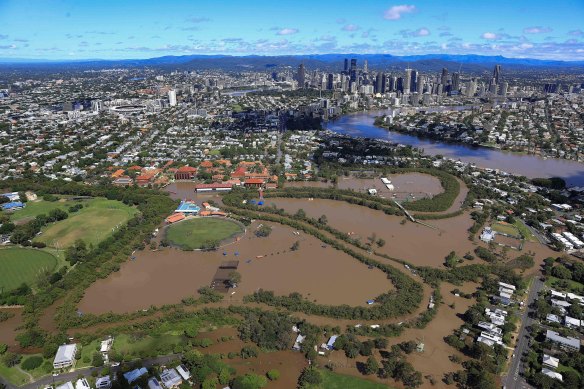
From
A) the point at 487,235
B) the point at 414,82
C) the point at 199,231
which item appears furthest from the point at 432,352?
the point at 414,82

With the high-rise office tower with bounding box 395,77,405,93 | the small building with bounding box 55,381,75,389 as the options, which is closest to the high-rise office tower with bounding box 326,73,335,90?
the high-rise office tower with bounding box 395,77,405,93

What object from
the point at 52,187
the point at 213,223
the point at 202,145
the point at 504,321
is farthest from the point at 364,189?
the point at 52,187

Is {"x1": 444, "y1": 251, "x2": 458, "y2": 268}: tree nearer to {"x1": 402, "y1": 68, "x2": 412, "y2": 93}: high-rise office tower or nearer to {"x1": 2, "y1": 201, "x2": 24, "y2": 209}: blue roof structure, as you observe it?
{"x1": 2, "y1": 201, "x2": 24, "y2": 209}: blue roof structure

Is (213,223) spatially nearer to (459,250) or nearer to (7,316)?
(7,316)

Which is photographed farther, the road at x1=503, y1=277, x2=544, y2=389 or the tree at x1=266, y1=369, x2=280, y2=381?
the tree at x1=266, y1=369, x2=280, y2=381

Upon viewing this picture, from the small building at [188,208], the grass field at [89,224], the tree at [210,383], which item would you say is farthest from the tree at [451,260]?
the grass field at [89,224]
